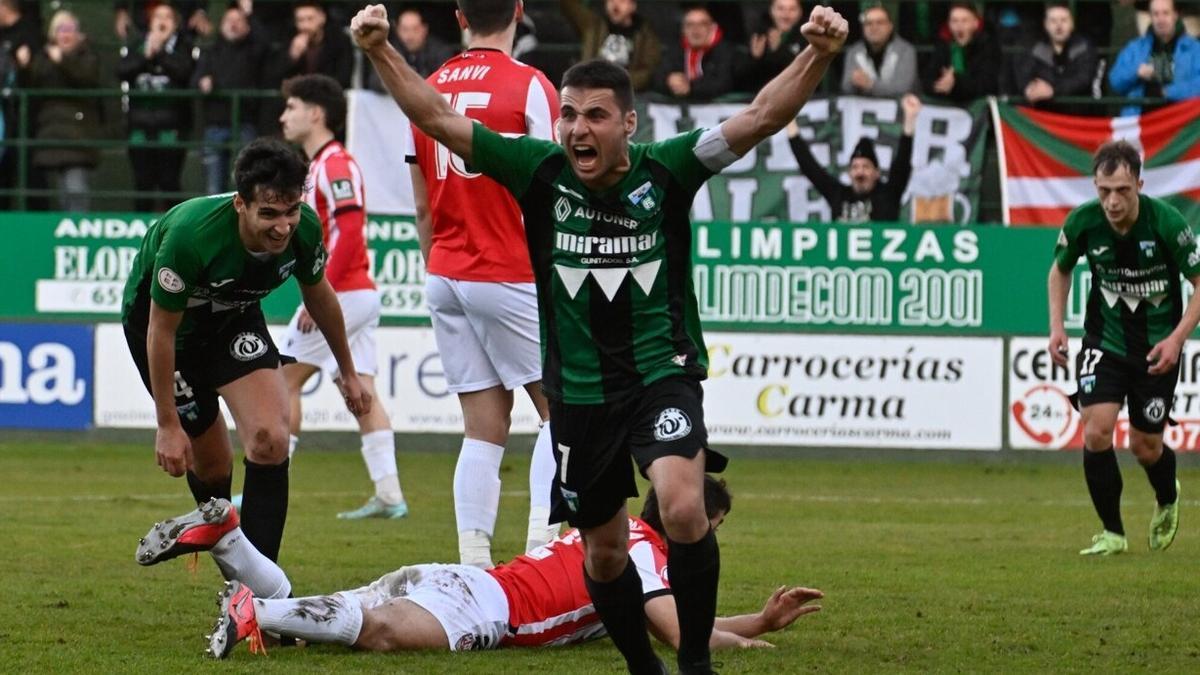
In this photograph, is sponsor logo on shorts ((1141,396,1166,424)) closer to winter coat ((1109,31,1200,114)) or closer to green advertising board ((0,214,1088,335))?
green advertising board ((0,214,1088,335))

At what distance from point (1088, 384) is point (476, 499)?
441cm

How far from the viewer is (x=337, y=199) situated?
1214 cm

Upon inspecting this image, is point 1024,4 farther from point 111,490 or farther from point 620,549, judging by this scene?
point 620,549

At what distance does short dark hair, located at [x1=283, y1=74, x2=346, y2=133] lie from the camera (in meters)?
11.8

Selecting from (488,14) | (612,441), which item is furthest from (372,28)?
(488,14)

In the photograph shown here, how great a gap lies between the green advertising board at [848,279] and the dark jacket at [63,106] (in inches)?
96.8

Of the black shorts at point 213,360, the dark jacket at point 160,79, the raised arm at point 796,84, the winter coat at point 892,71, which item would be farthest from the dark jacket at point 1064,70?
the raised arm at point 796,84

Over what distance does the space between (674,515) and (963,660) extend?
1598 millimetres

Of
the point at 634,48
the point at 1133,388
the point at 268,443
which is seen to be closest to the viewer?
the point at 268,443

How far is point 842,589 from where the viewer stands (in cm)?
914

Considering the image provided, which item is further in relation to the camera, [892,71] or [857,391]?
[892,71]

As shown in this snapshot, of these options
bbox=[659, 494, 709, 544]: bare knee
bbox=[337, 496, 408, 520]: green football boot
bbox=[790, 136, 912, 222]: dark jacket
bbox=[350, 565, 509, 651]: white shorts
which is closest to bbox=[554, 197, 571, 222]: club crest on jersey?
bbox=[659, 494, 709, 544]: bare knee

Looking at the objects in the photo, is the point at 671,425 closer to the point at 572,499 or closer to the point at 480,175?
the point at 572,499

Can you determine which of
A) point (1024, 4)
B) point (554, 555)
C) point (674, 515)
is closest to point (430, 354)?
point (1024, 4)
